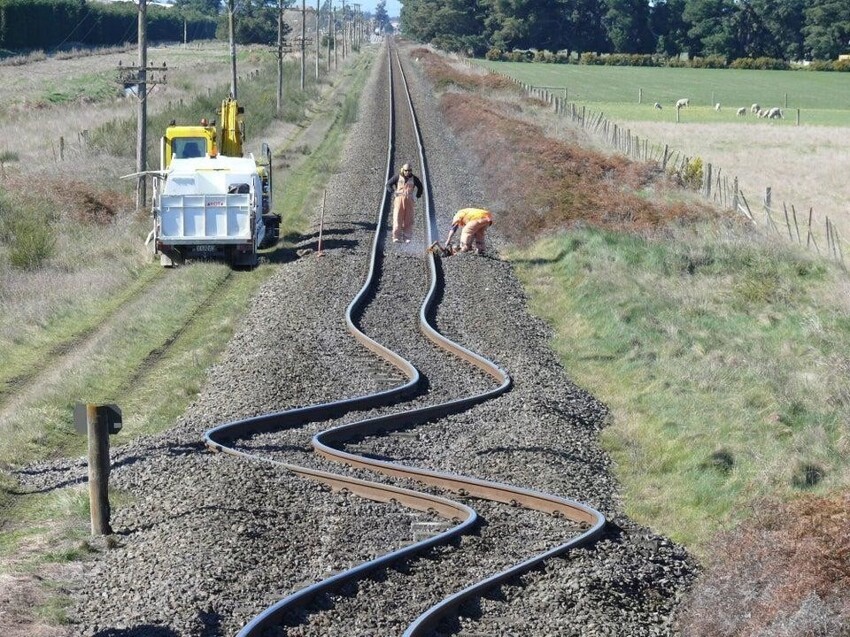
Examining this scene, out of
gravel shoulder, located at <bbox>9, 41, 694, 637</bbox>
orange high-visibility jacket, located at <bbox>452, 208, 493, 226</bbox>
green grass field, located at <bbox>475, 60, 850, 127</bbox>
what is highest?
green grass field, located at <bbox>475, 60, 850, 127</bbox>

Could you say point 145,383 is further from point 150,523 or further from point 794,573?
point 794,573

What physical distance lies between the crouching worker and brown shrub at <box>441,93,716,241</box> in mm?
2122

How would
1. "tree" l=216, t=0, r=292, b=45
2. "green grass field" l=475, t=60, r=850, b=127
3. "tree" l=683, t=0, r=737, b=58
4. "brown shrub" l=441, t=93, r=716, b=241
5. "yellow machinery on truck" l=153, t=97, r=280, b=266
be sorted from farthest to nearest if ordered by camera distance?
"tree" l=683, t=0, r=737, b=58
"tree" l=216, t=0, r=292, b=45
"green grass field" l=475, t=60, r=850, b=127
"brown shrub" l=441, t=93, r=716, b=241
"yellow machinery on truck" l=153, t=97, r=280, b=266

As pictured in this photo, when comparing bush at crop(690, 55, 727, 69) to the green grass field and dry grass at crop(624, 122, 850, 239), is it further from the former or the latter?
dry grass at crop(624, 122, 850, 239)

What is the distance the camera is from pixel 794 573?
28.9ft

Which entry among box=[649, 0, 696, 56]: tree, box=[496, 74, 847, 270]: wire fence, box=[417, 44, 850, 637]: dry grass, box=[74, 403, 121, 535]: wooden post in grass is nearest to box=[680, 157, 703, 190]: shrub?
box=[496, 74, 847, 270]: wire fence

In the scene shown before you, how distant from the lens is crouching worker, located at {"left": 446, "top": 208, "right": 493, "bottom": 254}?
24281mm

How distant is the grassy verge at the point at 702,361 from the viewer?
12148mm

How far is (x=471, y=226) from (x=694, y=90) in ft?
271

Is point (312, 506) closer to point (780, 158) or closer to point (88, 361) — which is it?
point (88, 361)

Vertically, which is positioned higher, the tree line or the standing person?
the tree line

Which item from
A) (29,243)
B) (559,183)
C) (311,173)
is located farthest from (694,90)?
(29,243)

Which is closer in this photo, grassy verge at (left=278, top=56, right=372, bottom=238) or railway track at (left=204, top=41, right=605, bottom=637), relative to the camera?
railway track at (left=204, top=41, right=605, bottom=637)

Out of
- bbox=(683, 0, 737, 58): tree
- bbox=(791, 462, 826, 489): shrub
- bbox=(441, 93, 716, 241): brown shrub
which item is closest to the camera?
bbox=(791, 462, 826, 489): shrub
